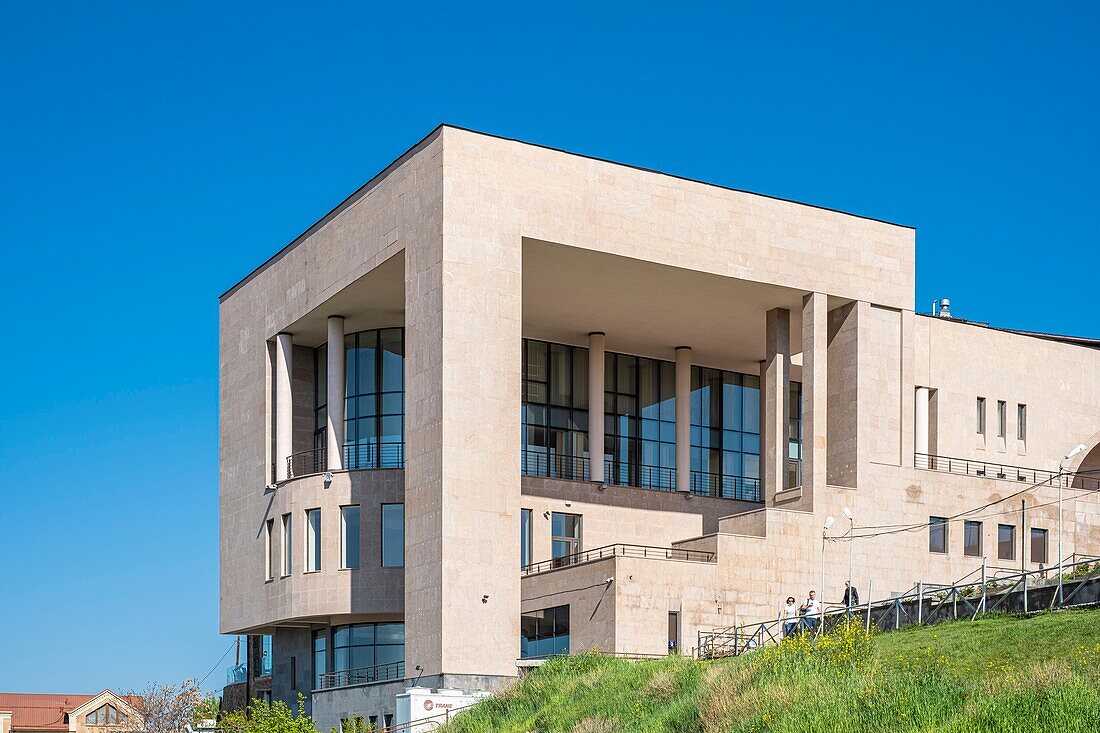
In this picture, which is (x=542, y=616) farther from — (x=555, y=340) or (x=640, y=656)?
(x=555, y=340)

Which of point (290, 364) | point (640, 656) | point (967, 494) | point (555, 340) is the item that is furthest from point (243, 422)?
point (967, 494)

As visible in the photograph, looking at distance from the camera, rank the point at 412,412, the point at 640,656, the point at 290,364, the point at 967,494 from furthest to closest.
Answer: the point at 290,364, the point at 967,494, the point at 412,412, the point at 640,656

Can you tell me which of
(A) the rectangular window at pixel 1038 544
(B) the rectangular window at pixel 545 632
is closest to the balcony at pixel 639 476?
(B) the rectangular window at pixel 545 632

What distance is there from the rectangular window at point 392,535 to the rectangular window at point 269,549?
18.4 feet

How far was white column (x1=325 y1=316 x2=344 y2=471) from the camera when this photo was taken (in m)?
53.4

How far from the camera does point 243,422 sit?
191 ft

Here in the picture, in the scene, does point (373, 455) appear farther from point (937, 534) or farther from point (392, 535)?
point (937, 534)

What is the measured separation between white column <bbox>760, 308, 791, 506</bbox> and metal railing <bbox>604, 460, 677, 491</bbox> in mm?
6700

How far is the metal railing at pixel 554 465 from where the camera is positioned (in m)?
55.4

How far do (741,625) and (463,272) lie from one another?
1299 cm

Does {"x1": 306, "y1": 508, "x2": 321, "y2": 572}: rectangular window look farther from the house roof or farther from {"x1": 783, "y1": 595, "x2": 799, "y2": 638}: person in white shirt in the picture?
the house roof

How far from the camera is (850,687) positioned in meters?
23.8

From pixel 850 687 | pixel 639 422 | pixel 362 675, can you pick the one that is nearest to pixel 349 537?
pixel 362 675

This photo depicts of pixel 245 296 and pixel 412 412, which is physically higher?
pixel 245 296
